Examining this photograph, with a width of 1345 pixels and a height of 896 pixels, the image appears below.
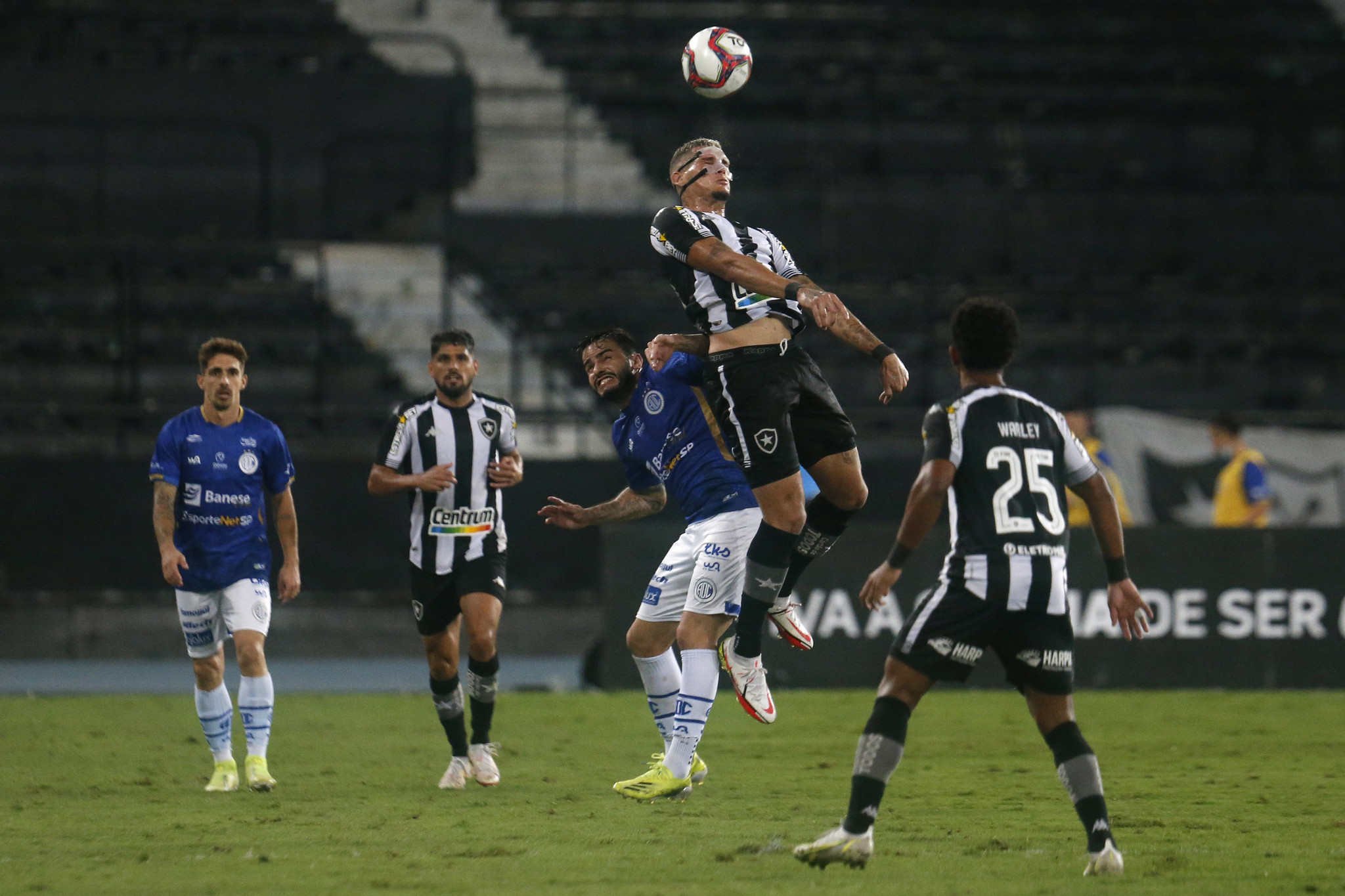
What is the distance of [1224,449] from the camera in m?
14.8

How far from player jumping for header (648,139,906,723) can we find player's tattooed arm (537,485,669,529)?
3.33 ft

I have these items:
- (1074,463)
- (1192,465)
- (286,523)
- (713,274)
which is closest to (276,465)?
(286,523)

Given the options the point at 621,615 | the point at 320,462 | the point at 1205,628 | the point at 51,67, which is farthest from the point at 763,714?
the point at 51,67

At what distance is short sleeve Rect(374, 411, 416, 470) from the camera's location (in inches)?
329

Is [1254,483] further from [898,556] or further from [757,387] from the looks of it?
[898,556]

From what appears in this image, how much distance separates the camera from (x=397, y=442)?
27.4 feet

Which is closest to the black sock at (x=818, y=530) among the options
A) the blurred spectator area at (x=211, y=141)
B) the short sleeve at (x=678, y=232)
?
the short sleeve at (x=678, y=232)

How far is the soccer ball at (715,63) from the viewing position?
7.24m

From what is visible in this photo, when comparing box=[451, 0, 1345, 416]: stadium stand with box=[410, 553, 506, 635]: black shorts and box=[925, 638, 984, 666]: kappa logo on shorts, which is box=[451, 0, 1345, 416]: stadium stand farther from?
box=[925, 638, 984, 666]: kappa logo on shorts

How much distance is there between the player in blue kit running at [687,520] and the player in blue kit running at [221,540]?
159cm

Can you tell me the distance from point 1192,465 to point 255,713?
10827 millimetres

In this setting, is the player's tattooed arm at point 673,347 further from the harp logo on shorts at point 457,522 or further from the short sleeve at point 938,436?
the harp logo on shorts at point 457,522

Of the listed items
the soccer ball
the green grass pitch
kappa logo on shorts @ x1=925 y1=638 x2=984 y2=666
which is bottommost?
the green grass pitch

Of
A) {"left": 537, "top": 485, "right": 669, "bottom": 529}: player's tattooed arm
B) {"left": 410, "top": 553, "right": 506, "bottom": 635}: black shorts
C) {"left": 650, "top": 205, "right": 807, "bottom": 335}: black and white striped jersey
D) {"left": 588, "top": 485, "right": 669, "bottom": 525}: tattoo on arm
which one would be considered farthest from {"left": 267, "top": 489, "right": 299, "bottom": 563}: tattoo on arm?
{"left": 650, "top": 205, "right": 807, "bottom": 335}: black and white striped jersey
